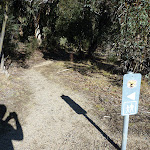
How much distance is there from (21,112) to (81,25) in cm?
1033

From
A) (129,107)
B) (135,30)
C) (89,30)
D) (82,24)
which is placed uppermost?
(82,24)

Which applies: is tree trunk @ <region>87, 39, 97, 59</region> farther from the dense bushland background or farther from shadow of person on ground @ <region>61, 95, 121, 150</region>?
shadow of person on ground @ <region>61, 95, 121, 150</region>

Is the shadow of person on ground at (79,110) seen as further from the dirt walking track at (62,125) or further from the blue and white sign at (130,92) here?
the blue and white sign at (130,92)

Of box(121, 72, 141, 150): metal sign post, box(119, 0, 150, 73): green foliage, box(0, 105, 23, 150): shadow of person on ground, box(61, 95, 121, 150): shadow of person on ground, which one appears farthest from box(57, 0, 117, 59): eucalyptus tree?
box(121, 72, 141, 150): metal sign post

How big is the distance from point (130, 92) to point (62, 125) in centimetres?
295

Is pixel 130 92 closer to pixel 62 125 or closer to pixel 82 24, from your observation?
pixel 62 125

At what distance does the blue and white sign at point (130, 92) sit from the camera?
3021 mm

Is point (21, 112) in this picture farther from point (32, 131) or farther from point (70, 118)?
point (70, 118)

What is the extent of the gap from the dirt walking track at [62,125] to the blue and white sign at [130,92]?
5.53 feet

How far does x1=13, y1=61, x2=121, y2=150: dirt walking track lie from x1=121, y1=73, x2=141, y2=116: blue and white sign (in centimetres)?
169

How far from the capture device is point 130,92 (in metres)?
3.07

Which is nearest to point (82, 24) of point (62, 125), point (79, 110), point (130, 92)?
point (79, 110)

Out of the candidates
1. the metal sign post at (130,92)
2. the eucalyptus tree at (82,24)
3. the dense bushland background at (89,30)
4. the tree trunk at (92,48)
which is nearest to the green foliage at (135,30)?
the dense bushland background at (89,30)

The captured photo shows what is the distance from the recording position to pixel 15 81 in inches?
365
